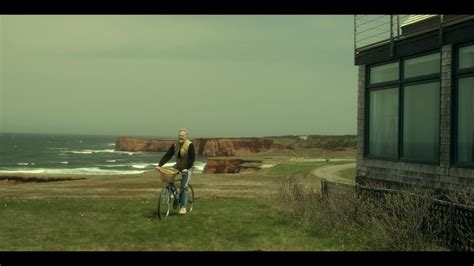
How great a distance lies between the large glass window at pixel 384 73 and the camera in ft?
41.3

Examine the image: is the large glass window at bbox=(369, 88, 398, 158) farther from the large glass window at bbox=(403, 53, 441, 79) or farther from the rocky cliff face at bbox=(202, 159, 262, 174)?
the rocky cliff face at bbox=(202, 159, 262, 174)

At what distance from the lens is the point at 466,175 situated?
9969 millimetres

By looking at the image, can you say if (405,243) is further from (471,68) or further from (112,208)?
(112,208)

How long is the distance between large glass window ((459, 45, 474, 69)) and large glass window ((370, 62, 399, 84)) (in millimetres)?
2221

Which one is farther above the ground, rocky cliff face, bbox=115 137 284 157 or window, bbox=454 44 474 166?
window, bbox=454 44 474 166

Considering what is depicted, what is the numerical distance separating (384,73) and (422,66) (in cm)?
153

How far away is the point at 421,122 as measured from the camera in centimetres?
1175

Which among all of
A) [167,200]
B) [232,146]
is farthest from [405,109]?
[232,146]

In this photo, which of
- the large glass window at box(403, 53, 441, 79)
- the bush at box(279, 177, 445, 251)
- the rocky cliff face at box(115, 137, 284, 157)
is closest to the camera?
the bush at box(279, 177, 445, 251)

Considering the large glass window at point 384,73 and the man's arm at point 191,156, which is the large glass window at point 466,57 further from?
the man's arm at point 191,156

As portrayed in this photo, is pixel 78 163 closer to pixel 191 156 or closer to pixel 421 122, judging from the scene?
pixel 191 156

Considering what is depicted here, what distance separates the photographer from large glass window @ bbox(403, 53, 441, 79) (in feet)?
36.4

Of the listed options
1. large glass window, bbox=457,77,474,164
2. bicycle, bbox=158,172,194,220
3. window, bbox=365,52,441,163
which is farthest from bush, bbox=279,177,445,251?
bicycle, bbox=158,172,194,220
